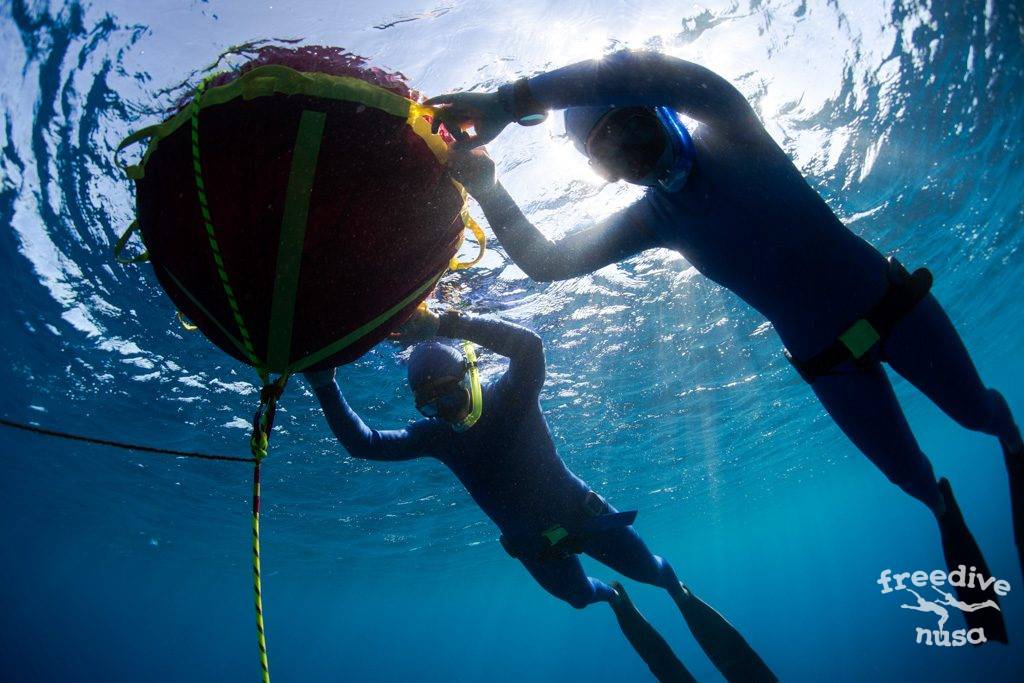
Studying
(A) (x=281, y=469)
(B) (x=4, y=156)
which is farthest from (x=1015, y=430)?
(A) (x=281, y=469)

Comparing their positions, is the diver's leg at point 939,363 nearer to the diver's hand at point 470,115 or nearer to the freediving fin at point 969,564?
the freediving fin at point 969,564

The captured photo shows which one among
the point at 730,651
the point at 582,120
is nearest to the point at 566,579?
the point at 730,651

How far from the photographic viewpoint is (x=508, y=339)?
452cm

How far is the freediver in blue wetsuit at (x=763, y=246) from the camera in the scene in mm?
2777

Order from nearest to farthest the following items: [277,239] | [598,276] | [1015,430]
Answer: [277,239] < [1015,430] < [598,276]

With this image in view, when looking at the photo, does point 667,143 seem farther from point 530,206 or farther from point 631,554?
point 530,206

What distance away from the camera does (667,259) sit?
10609 millimetres

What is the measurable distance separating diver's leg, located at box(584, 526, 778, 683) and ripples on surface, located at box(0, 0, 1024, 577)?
518cm

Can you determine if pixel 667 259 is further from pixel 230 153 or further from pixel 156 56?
pixel 230 153

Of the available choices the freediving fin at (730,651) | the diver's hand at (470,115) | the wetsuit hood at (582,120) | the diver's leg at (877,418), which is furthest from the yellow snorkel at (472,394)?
the freediving fin at (730,651)

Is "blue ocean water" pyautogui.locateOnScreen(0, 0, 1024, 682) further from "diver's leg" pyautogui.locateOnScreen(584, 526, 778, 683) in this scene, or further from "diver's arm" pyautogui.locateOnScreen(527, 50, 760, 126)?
"diver's leg" pyautogui.locateOnScreen(584, 526, 778, 683)

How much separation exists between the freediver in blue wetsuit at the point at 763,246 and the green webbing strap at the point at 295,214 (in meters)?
0.81

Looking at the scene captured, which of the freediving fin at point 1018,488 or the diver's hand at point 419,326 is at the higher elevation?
the diver's hand at point 419,326

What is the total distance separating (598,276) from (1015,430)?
7542 mm
